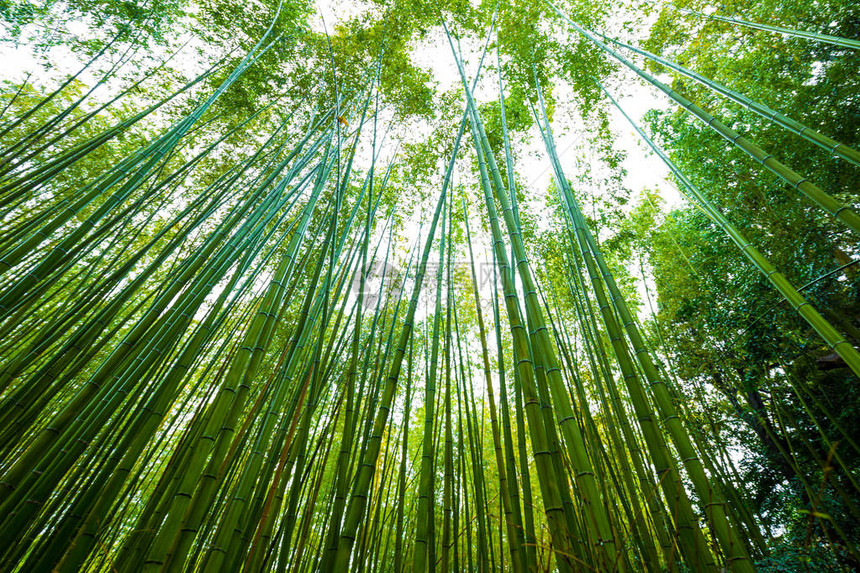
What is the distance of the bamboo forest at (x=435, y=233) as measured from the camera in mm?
1521

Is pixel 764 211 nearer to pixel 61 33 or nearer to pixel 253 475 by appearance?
pixel 253 475

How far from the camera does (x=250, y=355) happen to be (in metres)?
1.09

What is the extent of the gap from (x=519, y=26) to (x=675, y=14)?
1.68m

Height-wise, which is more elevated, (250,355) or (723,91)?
(723,91)

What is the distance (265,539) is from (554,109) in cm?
510

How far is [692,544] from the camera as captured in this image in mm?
908

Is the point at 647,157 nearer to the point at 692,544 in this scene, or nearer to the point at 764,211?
the point at 764,211

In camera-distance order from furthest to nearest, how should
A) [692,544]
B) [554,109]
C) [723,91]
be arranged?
[554,109]
[723,91]
[692,544]

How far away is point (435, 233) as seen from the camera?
4.14 meters

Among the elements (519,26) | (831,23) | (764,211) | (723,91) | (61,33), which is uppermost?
(519,26)

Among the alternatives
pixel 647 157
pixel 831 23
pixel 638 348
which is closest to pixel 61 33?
pixel 638 348

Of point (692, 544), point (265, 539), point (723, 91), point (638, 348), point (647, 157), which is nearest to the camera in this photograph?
point (692, 544)

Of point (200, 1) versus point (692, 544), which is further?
point (200, 1)

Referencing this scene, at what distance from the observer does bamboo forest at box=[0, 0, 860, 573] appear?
4.99ft
